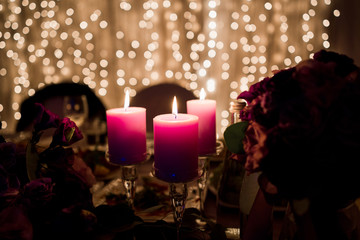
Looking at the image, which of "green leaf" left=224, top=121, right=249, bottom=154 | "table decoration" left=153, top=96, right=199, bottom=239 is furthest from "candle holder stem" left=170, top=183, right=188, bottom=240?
"green leaf" left=224, top=121, right=249, bottom=154

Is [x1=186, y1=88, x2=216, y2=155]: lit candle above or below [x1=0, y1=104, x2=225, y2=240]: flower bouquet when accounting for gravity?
above

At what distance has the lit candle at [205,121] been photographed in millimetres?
734

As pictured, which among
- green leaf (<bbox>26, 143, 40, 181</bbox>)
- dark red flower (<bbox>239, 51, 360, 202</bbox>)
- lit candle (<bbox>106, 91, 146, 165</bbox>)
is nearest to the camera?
dark red flower (<bbox>239, 51, 360, 202</bbox>)

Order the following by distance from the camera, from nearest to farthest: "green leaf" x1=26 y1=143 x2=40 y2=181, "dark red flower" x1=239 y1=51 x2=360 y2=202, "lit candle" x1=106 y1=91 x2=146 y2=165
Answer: "dark red flower" x1=239 y1=51 x2=360 y2=202
"green leaf" x1=26 y1=143 x2=40 y2=181
"lit candle" x1=106 y1=91 x2=146 y2=165

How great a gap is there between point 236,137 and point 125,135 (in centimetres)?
25

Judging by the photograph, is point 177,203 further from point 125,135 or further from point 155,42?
point 155,42

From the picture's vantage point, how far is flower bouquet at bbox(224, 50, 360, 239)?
0.43 meters

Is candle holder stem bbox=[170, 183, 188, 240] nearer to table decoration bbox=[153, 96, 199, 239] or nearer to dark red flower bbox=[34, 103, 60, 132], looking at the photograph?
table decoration bbox=[153, 96, 199, 239]

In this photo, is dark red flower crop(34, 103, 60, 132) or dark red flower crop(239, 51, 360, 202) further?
dark red flower crop(34, 103, 60, 132)

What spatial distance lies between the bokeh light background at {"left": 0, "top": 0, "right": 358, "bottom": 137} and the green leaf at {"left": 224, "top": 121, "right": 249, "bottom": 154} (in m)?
2.44

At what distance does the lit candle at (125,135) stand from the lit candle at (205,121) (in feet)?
0.40

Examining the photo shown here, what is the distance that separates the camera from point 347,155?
0.43 m

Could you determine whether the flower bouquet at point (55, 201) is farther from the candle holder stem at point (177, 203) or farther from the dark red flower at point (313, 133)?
the dark red flower at point (313, 133)

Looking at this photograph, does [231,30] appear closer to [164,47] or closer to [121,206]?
[164,47]
